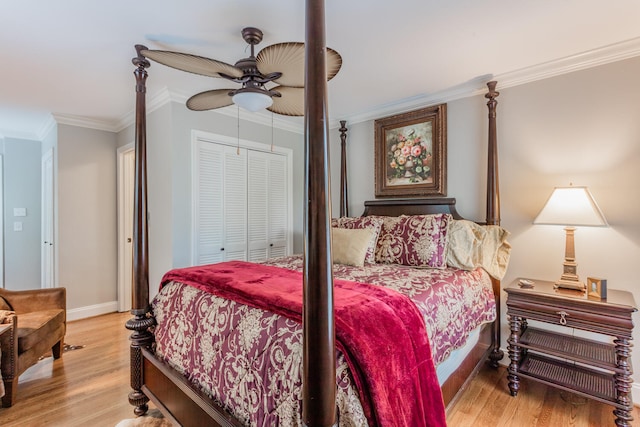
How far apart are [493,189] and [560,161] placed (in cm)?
48

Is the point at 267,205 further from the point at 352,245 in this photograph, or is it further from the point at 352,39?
the point at 352,39

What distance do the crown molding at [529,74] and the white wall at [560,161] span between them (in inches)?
2.0

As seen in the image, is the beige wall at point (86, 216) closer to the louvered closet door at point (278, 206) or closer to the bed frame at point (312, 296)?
the louvered closet door at point (278, 206)

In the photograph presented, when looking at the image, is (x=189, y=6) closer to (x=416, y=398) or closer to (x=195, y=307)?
(x=195, y=307)

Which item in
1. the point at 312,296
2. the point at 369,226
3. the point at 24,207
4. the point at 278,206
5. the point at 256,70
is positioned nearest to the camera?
the point at 312,296

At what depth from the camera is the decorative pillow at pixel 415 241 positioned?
227cm

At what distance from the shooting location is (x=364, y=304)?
1.27 meters

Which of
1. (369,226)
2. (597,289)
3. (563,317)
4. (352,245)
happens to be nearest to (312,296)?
(352,245)

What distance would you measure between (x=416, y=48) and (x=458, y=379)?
2.15m

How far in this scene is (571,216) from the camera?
200 cm

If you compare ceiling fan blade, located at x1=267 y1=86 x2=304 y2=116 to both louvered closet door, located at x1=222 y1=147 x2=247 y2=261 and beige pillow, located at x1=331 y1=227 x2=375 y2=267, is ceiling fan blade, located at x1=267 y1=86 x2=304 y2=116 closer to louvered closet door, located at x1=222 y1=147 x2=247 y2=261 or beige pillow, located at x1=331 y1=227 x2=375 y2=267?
beige pillow, located at x1=331 y1=227 x2=375 y2=267

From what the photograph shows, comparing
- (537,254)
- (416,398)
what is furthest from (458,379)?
(537,254)

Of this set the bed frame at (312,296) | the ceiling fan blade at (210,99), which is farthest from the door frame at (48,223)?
the ceiling fan blade at (210,99)

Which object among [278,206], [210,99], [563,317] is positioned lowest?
[563,317]
